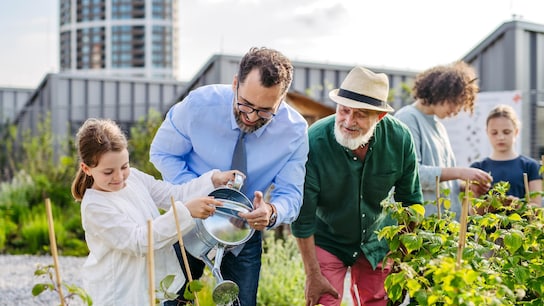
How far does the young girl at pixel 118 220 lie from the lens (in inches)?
77.2

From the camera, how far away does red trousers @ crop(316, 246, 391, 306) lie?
2.79 meters

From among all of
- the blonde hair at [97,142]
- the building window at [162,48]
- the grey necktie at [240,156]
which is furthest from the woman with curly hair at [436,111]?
the building window at [162,48]

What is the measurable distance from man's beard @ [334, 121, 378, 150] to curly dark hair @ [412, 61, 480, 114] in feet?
3.06

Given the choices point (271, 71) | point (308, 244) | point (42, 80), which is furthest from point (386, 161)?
point (42, 80)

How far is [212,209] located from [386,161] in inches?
37.7

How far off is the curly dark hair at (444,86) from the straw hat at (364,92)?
0.83 metres

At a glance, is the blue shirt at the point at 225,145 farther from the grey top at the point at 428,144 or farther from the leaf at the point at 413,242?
the grey top at the point at 428,144

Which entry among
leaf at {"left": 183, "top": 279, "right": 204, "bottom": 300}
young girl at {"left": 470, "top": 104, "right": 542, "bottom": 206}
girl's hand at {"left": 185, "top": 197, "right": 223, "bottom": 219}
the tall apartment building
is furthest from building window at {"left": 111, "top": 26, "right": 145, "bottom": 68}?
leaf at {"left": 183, "top": 279, "right": 204, "bottom": 300}

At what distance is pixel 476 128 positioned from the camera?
7273 mm

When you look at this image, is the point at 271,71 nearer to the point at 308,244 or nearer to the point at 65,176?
the point at 308,244

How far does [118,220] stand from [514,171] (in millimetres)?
2523

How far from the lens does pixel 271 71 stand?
212 centimetres

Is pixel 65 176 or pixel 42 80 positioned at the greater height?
pixel 42 80

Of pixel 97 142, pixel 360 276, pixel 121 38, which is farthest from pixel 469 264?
pixel 121 38
